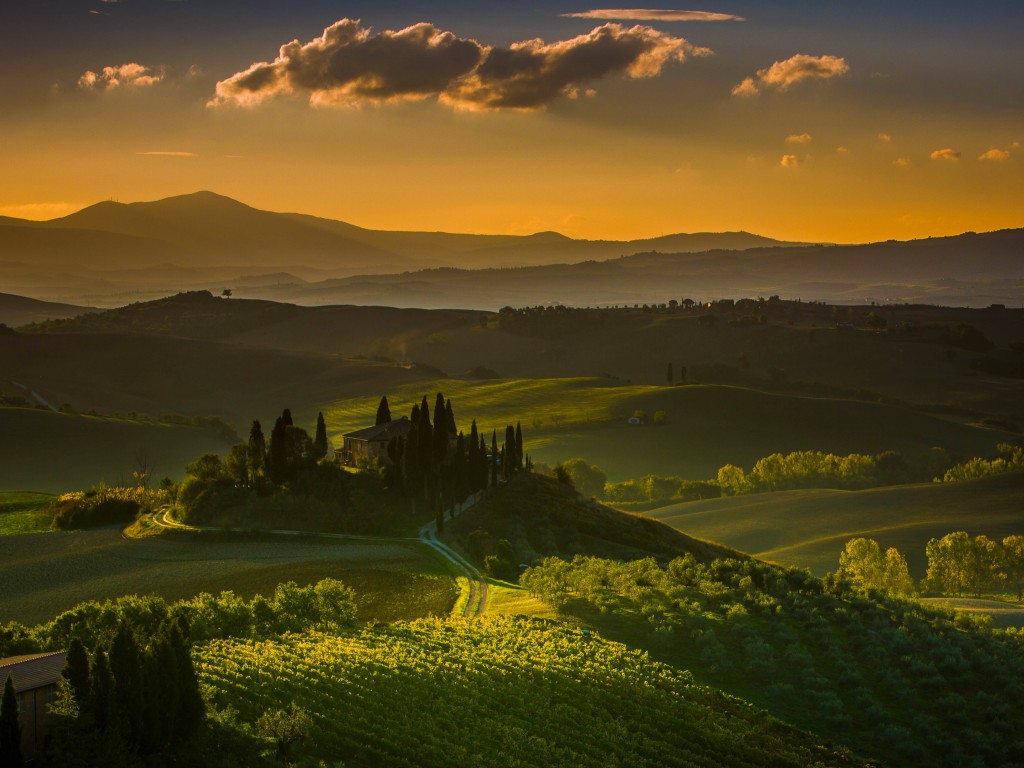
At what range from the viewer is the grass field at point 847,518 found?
4087 inches

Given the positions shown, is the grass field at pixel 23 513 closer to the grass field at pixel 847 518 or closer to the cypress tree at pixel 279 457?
the cypress tree at pixel 279 457

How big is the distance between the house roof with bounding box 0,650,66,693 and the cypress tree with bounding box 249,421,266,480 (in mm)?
48658

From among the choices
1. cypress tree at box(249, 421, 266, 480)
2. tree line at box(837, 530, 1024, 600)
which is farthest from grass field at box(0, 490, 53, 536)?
tree line at box(837, 530, 1024, 600)

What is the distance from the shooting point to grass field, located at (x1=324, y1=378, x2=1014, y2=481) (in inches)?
6344

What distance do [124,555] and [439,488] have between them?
20.6 m

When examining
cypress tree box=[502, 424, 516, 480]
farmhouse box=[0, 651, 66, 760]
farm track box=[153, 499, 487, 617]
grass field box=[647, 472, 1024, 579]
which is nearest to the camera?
farmhouse box=[0, 651, 66, 760]

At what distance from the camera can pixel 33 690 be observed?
29.1 meters

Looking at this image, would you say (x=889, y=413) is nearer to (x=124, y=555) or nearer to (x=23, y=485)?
(x=23, y=485)

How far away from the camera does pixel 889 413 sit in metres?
178

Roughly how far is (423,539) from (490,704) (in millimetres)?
34180

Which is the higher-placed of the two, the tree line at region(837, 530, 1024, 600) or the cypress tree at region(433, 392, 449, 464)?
the cypress tree at region(433, 392, 449, 464)

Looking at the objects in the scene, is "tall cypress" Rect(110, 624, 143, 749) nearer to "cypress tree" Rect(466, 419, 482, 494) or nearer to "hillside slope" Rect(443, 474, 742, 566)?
"hillside slope" Rect(443, 474, 742, 566)

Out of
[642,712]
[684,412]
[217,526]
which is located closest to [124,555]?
[217,526]

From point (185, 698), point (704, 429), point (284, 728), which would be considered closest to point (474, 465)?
point (284, 728)
